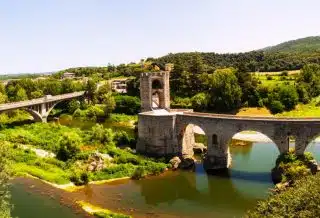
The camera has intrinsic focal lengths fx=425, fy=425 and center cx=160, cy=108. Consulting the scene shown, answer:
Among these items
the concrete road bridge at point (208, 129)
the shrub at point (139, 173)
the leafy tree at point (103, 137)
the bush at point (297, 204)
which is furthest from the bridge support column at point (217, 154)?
the bush at point (297, 204)

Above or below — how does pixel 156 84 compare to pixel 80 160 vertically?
above

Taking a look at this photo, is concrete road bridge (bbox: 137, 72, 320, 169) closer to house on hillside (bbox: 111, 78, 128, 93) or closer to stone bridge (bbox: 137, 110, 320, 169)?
stone bridge (bbox: 137, 110, 320, 169)

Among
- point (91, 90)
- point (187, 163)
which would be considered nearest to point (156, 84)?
point (187, 163)

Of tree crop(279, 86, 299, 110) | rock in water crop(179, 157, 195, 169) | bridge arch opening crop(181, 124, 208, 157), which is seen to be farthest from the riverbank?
rock in water crop(179, 157, 195, 169)

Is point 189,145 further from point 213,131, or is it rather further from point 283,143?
point 283,143

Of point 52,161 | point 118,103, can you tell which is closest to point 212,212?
point 52,161
